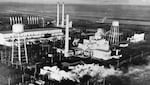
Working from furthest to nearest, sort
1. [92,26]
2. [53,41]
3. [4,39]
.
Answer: [92,26] < [53,41] < [4,39]

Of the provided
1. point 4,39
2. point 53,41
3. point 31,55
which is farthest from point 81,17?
point 31,55

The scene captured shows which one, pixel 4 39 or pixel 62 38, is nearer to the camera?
pixel 4 39

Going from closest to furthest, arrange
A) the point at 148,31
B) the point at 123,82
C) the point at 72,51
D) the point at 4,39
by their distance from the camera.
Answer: the point at 123,82
the point at 72,51
the point at 4,39
the point at 148,31

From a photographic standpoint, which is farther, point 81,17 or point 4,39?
point 81,17

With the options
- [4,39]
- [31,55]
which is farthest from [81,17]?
[31,55]

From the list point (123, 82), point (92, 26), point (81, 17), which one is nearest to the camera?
point (123, 82)

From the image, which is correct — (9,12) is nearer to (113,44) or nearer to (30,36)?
(30,36)

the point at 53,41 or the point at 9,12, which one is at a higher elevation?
the point at 9,12

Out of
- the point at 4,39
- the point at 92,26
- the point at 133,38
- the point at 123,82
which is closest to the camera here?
the point at 123,82

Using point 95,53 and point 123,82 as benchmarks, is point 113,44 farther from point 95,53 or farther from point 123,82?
point 123,82
